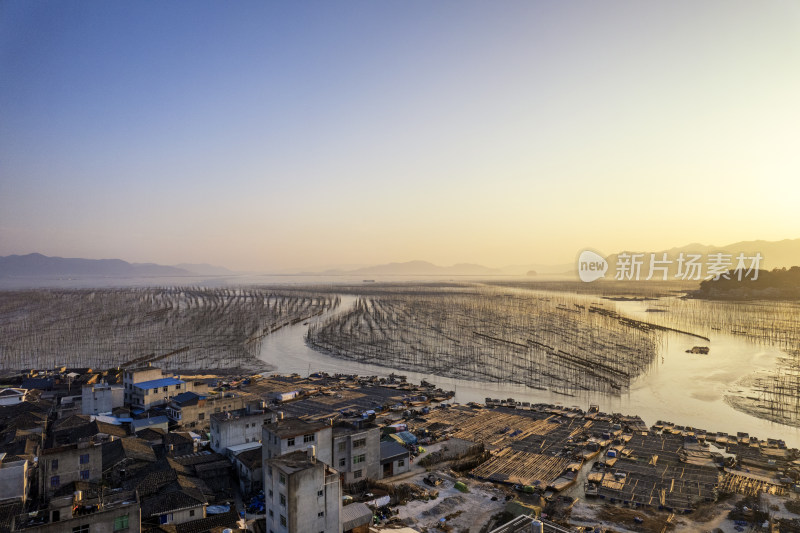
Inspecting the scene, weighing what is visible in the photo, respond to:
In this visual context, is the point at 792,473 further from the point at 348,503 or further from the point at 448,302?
the point at 448,302

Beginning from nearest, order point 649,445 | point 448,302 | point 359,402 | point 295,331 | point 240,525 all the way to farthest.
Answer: point 240,525 < point 649,445 < point 359,402 < point 295,331 < point 448,302

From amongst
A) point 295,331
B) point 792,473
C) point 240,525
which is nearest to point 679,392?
point 792,473

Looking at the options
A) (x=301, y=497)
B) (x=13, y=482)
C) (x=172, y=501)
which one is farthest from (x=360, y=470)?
(x=13, y=482)

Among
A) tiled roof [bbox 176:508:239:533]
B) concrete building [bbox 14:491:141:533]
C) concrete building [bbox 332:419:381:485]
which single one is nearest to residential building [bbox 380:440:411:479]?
concrete building [bbox 332:419:381:485]

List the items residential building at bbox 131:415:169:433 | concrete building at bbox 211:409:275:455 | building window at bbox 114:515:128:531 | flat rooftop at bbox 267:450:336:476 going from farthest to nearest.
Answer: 1. residential building at bbox 131:415:169:433
2. concrete building at bbox 211:409:275:455
3. flat rooftop at bbox 267:450:336:476
4. building window at bbox 114:515:128:531

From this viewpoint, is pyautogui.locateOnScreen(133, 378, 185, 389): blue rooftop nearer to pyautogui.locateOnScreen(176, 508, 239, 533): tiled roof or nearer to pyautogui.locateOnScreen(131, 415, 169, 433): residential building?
pyautogui.locateOnScreen(131, 415, 169, 433): residential building
